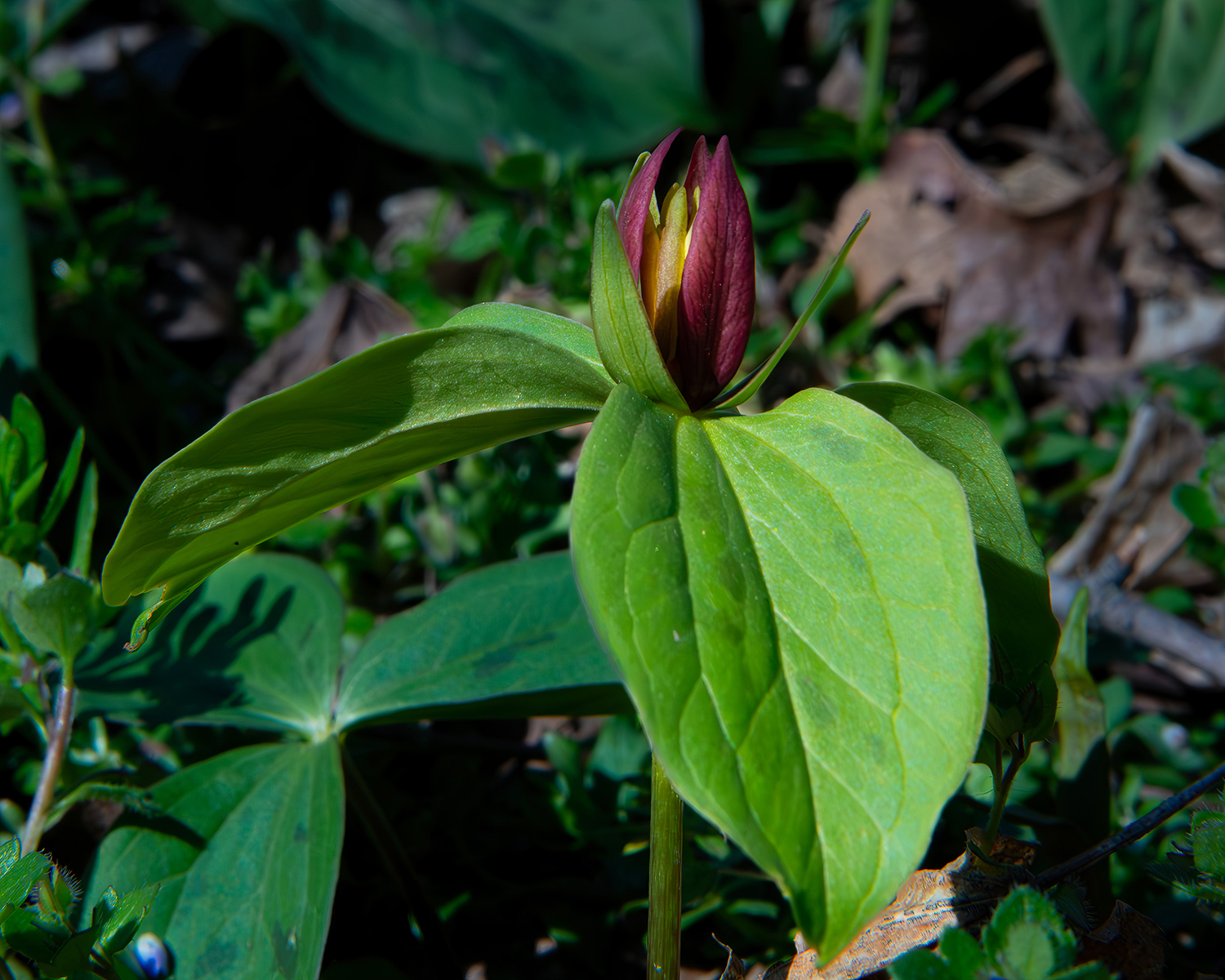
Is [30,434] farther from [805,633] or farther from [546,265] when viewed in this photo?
[546,265]

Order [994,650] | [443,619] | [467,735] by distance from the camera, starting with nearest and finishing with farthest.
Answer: [994,650], [443,619], [467,735]

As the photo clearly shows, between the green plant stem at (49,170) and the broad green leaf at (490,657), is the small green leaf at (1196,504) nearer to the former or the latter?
the broad green leaf at (490,657)

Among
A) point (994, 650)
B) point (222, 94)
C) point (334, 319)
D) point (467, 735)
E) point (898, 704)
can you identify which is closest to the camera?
point (898, 704)

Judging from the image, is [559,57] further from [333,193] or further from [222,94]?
[222,94]

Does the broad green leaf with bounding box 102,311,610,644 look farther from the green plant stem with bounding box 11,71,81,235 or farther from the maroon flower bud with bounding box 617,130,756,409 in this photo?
the green plant stem with bounding box 11,71,81,235

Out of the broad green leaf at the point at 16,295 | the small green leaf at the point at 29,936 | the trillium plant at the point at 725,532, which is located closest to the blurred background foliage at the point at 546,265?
the broad green leaf at the point at 16,295

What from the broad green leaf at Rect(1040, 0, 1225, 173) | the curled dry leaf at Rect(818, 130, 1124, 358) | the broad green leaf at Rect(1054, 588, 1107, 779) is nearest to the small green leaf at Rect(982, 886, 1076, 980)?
the broad green leaf at Rect(1054, 588, 1107, 779)

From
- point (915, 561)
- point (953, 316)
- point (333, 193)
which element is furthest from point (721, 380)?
point (333, 193)
